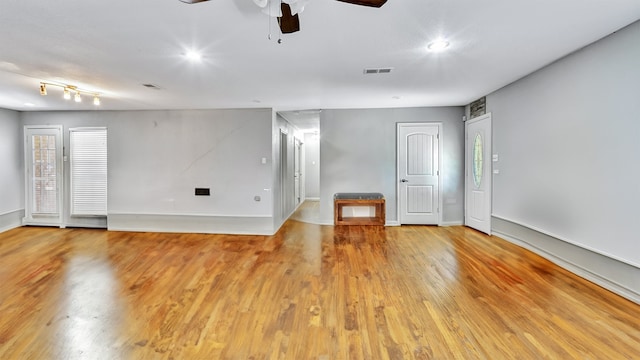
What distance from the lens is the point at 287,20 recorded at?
1819mm

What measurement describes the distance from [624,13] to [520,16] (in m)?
0.84

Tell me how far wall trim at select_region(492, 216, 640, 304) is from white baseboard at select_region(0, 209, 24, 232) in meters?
9.01

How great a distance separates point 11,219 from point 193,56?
229 inches

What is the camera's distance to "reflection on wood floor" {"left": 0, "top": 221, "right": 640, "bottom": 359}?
6.17 ft

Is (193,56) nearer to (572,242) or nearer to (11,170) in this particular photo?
(572,242)

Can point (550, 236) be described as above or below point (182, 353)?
above

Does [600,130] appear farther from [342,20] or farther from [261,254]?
[261,254]

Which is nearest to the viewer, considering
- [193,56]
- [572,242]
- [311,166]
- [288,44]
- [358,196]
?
[288,44]

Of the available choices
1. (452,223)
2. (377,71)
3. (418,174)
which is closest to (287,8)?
(377,71)

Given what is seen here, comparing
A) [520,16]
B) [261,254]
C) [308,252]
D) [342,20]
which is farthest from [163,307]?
[520,16]

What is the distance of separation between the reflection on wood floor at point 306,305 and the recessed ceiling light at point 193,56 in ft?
7.83

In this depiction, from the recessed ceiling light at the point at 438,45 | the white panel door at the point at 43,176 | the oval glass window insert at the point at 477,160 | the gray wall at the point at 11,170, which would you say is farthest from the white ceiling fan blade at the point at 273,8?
the gray wall at the point at 11,170

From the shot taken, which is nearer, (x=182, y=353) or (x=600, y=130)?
(x=182, y=353)

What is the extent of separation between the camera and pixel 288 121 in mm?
6621
